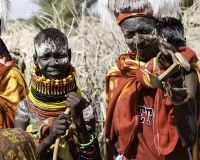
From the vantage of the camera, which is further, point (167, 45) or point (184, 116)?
point (184, 116)

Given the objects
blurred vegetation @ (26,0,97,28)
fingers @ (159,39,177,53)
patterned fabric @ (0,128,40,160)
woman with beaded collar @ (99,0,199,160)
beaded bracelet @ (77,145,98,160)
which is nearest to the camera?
patterned fabric @ (0,128,40,160)

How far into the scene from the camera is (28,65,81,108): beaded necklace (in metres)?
3.08

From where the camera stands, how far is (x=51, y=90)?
3.10 meters

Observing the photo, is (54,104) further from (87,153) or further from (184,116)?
(184,116)

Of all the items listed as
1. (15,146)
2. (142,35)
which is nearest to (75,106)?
(142,35)

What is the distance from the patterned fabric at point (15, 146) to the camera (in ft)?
6.95

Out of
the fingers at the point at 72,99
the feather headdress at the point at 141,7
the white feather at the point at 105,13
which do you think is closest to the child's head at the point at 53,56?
the fingers at the point at 72,99

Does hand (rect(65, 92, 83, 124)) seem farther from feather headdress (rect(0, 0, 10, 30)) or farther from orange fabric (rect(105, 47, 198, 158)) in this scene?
feather headdress (rect(0, 0, 10, 30))

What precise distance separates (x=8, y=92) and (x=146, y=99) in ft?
4.27

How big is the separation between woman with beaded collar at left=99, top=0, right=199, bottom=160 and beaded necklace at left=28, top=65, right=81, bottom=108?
13.9 inches

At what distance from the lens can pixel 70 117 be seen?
2922 millimetres

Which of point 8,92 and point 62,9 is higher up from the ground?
point 62,9

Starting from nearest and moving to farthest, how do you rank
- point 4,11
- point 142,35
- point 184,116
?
1. point 184,116
2. point 142,35
3. point 4,11

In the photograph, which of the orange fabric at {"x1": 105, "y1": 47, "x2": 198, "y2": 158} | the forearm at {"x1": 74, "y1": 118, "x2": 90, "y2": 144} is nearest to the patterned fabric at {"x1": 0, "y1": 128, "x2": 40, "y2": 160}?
the forearm at {"x1": 74, "y1": 118, "x2": 90, "y2": 144}
